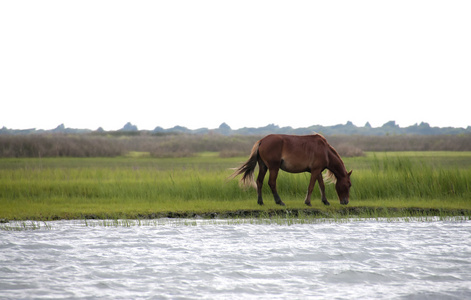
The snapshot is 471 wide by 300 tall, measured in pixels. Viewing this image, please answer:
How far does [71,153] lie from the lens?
113 feet

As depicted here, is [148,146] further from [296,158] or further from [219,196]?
[296,158]

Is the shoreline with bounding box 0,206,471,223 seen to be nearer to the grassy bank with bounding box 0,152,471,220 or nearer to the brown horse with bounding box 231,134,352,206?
the grassy bank with bounding box 0,152,471,220

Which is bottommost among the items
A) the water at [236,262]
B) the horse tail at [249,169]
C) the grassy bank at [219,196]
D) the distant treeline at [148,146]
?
the water at [236,262]

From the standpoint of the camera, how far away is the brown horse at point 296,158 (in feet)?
41.9

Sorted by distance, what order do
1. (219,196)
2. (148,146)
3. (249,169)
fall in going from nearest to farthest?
(249,169)
(219,196)
(148,146)

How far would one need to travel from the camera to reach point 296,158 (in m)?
12.8

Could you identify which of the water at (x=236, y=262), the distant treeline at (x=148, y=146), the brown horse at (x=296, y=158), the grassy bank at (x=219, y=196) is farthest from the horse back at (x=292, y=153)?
the distant treeline at (x=148, y=146)

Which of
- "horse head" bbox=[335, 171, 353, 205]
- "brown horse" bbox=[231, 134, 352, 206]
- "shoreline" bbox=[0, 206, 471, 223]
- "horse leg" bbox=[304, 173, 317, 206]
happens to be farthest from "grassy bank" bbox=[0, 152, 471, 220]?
"brown horse" bbox=[231, 134, 352, 206]

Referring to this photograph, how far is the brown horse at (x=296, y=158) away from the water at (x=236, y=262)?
252 cm

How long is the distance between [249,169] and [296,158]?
127 centimetres

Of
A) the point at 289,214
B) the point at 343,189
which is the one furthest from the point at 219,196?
the point at 343,189

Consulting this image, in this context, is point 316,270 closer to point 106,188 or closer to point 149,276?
point 149,276

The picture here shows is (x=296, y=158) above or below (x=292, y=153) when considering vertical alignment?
below

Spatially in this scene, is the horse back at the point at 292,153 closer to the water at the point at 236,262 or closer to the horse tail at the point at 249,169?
the horse tail at the point at 249,169
